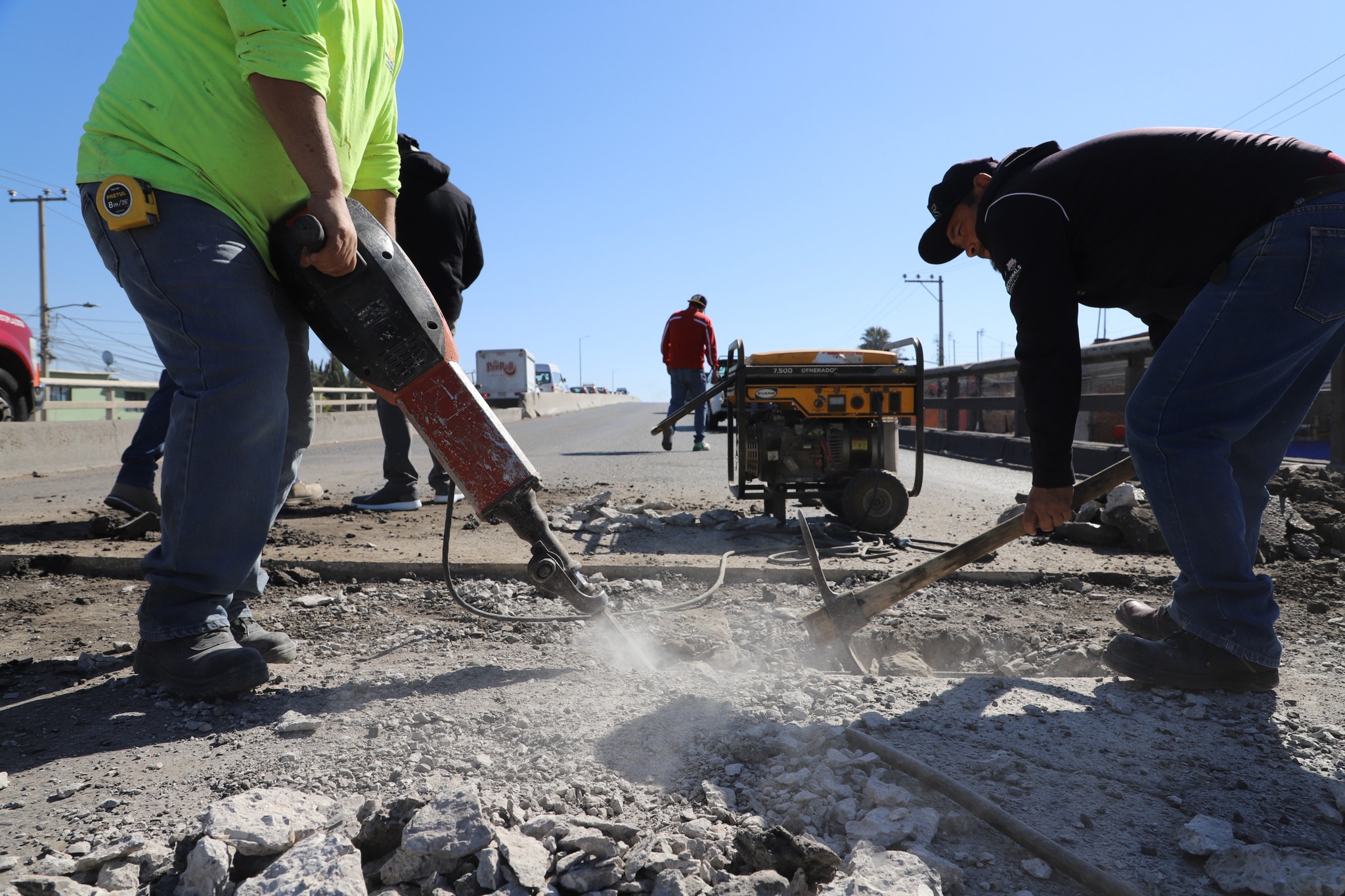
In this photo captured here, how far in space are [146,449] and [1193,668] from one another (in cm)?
490

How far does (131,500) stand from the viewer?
176 inches

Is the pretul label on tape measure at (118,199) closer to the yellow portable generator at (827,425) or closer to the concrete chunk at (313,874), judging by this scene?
the concrete chunk at (313,874)

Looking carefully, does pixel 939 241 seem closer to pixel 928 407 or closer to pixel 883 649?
pixel 883 649

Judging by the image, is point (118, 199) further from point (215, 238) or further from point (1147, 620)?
point (1147, 620)

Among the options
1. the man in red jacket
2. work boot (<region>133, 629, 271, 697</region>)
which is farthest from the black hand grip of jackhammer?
the man in red jacket

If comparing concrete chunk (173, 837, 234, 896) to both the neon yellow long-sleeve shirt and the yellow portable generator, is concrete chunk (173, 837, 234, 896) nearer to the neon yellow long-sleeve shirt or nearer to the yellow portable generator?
the neon yellow long-sleeve shirt

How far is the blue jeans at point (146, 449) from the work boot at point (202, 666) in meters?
2.74

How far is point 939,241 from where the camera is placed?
2.63m

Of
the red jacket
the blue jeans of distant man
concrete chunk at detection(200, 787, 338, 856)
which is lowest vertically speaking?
concrete chunk at detection(200, 787, 338, 856)

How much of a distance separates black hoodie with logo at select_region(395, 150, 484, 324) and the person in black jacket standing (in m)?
3.56

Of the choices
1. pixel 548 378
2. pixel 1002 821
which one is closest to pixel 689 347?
pixel 1002 821

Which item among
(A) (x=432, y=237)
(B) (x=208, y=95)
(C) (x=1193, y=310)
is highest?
(A) (x=432, y=237)

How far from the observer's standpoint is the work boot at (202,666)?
6.84 feet

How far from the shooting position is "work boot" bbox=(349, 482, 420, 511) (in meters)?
5.39
